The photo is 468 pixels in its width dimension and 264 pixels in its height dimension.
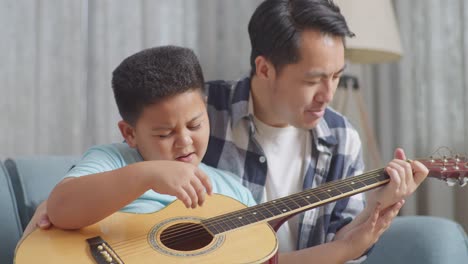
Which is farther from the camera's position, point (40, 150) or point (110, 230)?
point (40, 150)

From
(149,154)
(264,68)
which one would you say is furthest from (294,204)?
(264,68)

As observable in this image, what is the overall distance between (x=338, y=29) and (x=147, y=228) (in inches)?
24.2

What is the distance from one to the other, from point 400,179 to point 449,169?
0.11m

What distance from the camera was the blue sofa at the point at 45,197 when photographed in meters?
1.22

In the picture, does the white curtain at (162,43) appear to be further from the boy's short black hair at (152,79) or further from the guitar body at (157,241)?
the guitar body at (157,241)

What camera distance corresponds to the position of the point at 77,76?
6.43 feet

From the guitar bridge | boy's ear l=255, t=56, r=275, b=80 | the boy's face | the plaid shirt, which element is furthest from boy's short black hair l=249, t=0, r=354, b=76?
the guitar bridge

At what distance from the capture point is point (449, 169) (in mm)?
1035

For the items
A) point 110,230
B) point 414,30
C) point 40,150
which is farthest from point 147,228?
point 414,30

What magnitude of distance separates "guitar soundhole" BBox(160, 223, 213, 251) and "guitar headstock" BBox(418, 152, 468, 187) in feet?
1.50

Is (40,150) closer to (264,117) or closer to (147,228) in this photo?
(264,117)

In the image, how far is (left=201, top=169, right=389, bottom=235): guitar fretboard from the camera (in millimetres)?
943

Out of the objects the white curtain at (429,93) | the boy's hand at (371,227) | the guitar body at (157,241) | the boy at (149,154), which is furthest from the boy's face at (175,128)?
the white curtain at (429,93)

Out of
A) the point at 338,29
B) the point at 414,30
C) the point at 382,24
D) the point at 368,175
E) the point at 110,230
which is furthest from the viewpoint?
the point at 414,30
